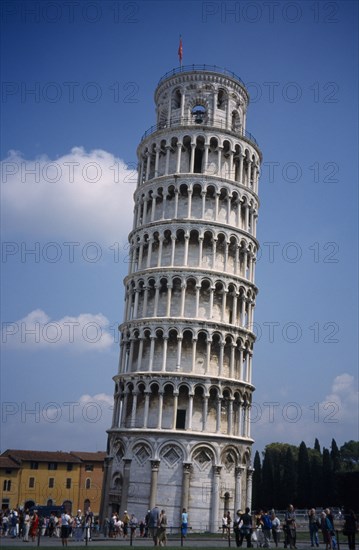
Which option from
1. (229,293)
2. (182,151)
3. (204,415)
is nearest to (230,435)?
(204,415)

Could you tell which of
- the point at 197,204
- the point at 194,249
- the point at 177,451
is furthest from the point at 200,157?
the point at 177,451

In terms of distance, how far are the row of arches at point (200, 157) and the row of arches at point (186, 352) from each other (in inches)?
507

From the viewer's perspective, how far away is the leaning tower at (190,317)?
41.1m

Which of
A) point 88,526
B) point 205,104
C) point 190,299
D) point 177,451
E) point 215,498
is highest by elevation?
point 205,104

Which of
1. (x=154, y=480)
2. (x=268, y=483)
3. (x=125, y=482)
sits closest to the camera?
(x=154, y=480)

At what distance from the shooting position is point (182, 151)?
4856 cm

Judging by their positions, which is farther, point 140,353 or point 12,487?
point 12,487

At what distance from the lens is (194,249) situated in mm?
45656

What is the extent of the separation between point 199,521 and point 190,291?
15989 mm

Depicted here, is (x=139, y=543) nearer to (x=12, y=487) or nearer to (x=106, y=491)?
(x=106, y=491)

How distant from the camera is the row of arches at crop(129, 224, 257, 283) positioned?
4531cm

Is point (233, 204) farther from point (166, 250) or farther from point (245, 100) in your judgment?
point (245, 100)

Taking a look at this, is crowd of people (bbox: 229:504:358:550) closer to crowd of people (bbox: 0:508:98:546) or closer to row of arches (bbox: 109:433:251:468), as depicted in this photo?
crowd of people (bbox: 0:508:98:546)

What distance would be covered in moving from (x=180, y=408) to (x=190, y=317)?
21.4 ft
